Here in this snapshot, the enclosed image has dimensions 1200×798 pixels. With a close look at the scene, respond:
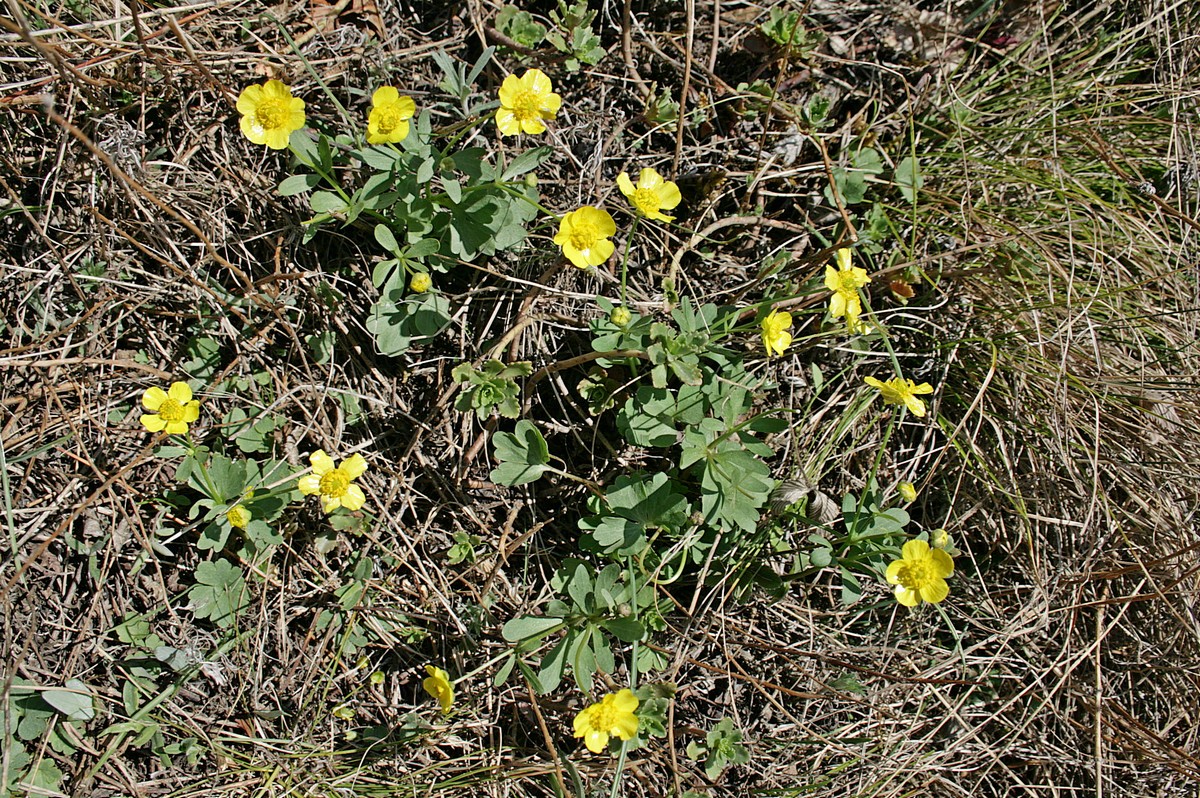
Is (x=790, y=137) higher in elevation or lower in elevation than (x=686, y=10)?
lower

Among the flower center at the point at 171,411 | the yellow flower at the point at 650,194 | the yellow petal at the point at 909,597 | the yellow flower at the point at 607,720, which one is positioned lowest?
the yellow flower at the point at 607,720

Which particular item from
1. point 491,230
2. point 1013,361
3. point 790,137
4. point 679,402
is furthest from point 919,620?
point 491,230

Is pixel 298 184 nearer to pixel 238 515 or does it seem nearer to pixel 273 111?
pixel 273 111

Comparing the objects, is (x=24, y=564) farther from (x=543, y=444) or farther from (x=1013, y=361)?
(x=1013, y=361)

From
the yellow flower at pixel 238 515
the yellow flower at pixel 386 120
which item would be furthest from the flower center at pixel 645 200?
the yellow flower at pixel 238 515

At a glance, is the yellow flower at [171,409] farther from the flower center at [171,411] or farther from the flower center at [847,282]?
the flower center at [847,282]

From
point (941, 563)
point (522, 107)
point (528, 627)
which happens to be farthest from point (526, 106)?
point (941, 563)
